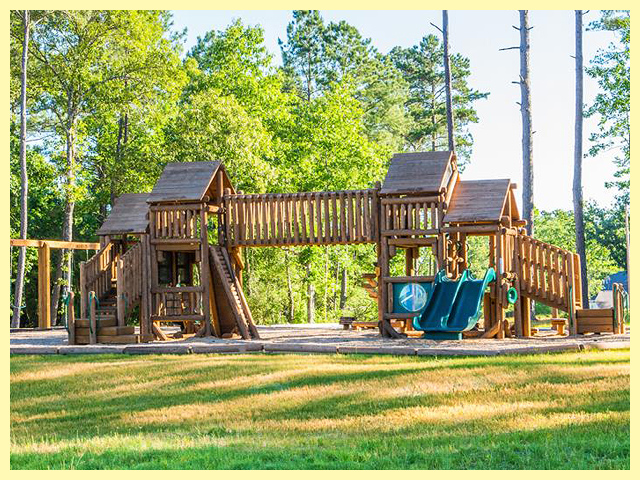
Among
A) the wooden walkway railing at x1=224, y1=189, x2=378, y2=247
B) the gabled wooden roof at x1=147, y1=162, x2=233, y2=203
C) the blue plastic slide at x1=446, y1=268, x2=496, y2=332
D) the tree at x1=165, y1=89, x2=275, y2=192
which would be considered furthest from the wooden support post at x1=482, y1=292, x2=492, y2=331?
the tree at x1=165, y1=89, x2=275, y2=192

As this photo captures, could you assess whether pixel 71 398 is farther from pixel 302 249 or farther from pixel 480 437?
pixel 302 249

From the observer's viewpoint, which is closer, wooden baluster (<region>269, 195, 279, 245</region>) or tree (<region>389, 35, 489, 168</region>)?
wooden baluster (<region>269, 195, 279, 245</region>)

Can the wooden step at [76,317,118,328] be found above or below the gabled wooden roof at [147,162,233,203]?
below

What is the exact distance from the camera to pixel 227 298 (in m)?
23.7

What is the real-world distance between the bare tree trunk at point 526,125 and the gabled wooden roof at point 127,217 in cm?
1156

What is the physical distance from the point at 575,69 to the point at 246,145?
12196 millimetres

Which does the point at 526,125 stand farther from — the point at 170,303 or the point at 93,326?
the point at 93,326

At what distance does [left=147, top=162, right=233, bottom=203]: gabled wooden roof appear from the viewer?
23438 mm

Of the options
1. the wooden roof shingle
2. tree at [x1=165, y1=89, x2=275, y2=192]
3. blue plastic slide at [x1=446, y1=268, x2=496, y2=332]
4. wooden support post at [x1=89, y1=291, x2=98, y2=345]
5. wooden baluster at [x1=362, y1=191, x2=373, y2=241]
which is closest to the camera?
blue plastic slide at [x1=446, y1=268, x2=496, y2=332]

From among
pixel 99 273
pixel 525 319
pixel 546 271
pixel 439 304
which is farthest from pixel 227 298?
pixel 546 271

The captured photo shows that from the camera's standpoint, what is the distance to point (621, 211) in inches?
1857

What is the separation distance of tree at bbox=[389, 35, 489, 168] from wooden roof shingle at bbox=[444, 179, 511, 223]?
2959 centimetres

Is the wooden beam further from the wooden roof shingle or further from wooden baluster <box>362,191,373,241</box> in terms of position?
the wooden roof shingle

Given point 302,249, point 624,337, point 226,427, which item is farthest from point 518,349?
point 302,249
